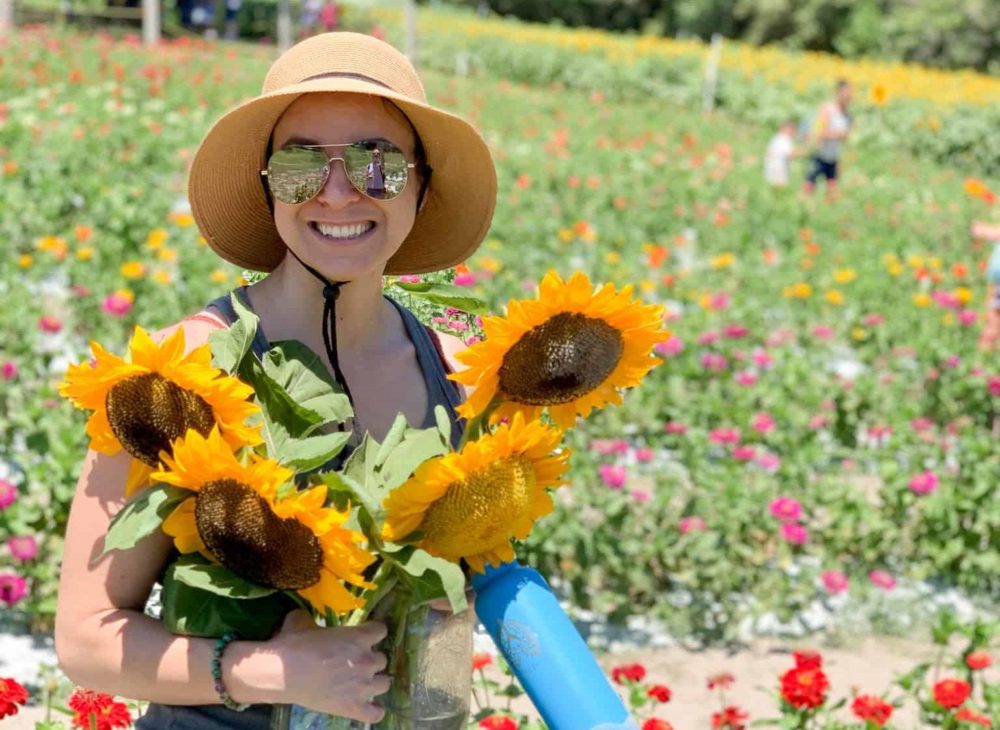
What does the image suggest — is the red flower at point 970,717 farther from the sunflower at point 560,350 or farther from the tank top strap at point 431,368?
the sunflower at point 560,350

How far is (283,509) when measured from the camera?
1.21 metres

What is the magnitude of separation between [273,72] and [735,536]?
260cm

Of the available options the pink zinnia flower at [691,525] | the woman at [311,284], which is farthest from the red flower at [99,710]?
the pink zinnia flower at [691,525]

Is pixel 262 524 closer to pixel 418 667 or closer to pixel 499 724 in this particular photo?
pixel 418 667

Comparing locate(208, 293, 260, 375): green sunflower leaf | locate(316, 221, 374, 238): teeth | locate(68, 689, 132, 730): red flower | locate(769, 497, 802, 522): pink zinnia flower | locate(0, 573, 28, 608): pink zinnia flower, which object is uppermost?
locate(316, 221, 374, 238): teeth

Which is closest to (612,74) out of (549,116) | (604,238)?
(549,116)

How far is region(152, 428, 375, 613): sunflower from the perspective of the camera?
1.22 m

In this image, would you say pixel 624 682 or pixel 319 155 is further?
pixel 624 682

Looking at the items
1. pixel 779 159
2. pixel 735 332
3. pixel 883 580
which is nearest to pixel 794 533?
pixel 883 580

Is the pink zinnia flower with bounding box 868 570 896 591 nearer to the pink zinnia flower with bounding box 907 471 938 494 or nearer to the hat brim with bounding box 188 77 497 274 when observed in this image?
the pink zinnia flower with bounding box 907 471 938 494

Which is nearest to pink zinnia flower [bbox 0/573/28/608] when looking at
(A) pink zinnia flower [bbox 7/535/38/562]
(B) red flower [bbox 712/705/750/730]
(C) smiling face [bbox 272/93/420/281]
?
(A) pink zinnia flower [bbox 7/535/38/562]

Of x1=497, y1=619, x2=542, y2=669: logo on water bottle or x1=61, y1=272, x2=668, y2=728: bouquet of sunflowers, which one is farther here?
x1=497, y1=619, x2=542, y2=669: logo on water bottle

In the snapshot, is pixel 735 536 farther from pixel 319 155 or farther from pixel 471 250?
pixel 319 155

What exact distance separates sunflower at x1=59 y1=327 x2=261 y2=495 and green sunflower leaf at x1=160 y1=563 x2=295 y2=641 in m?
0.17
